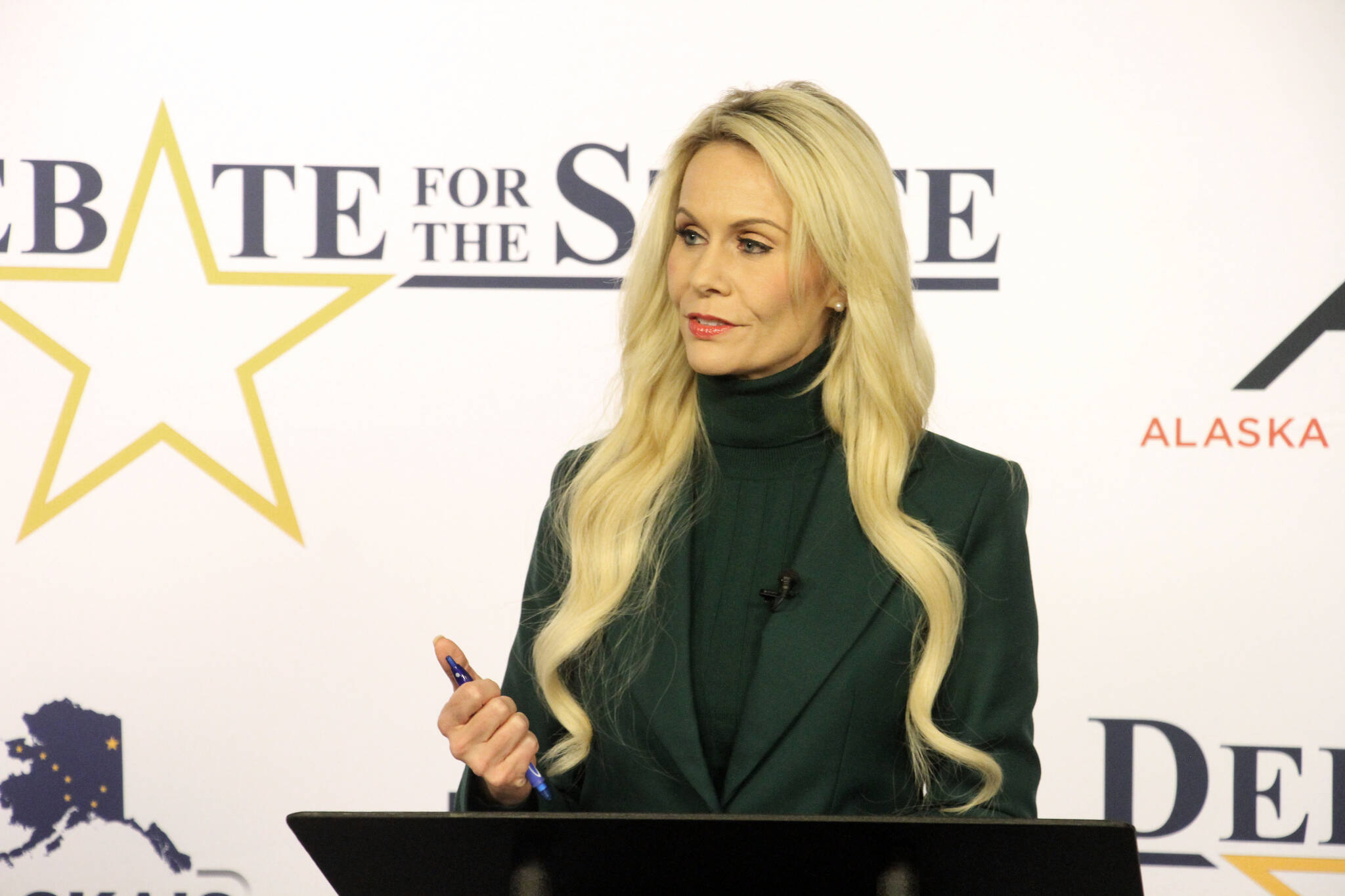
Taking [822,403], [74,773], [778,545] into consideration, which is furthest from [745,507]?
[74,773]

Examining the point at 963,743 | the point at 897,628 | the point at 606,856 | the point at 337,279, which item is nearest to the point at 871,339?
the point at 897,628

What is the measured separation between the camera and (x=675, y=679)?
5.92 feet

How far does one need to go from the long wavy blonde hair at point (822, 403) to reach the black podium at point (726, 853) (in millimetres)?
620

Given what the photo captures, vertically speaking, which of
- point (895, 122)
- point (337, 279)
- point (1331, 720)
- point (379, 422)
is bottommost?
point (1331, 720)

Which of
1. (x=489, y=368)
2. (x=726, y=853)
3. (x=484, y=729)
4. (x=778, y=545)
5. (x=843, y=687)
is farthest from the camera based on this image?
→ (x=489, y=368)

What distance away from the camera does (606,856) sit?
3.96 ft

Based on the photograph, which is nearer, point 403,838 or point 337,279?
point 403,838

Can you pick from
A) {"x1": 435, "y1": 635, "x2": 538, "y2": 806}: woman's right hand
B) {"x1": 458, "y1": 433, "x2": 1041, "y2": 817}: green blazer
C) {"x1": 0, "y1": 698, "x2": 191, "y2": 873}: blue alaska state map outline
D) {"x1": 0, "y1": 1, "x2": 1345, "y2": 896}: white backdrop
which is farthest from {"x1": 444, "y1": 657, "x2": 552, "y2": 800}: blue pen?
{"x1": 0, "y1": 698, "x2": 191, "y2": 873}: blue alaska state map outline

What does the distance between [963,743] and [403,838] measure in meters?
0.82

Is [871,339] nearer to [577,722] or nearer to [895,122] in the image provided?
[577,722]

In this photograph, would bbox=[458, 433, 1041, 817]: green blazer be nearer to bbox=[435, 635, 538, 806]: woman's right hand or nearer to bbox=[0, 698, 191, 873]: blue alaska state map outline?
bbox=[435, 635, 538, 806]: woman's right hand

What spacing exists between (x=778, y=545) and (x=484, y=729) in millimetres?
552

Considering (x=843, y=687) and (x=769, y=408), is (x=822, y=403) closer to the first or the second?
(x=769, y=408)

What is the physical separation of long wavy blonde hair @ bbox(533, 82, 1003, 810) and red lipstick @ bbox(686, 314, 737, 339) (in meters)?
0.12
